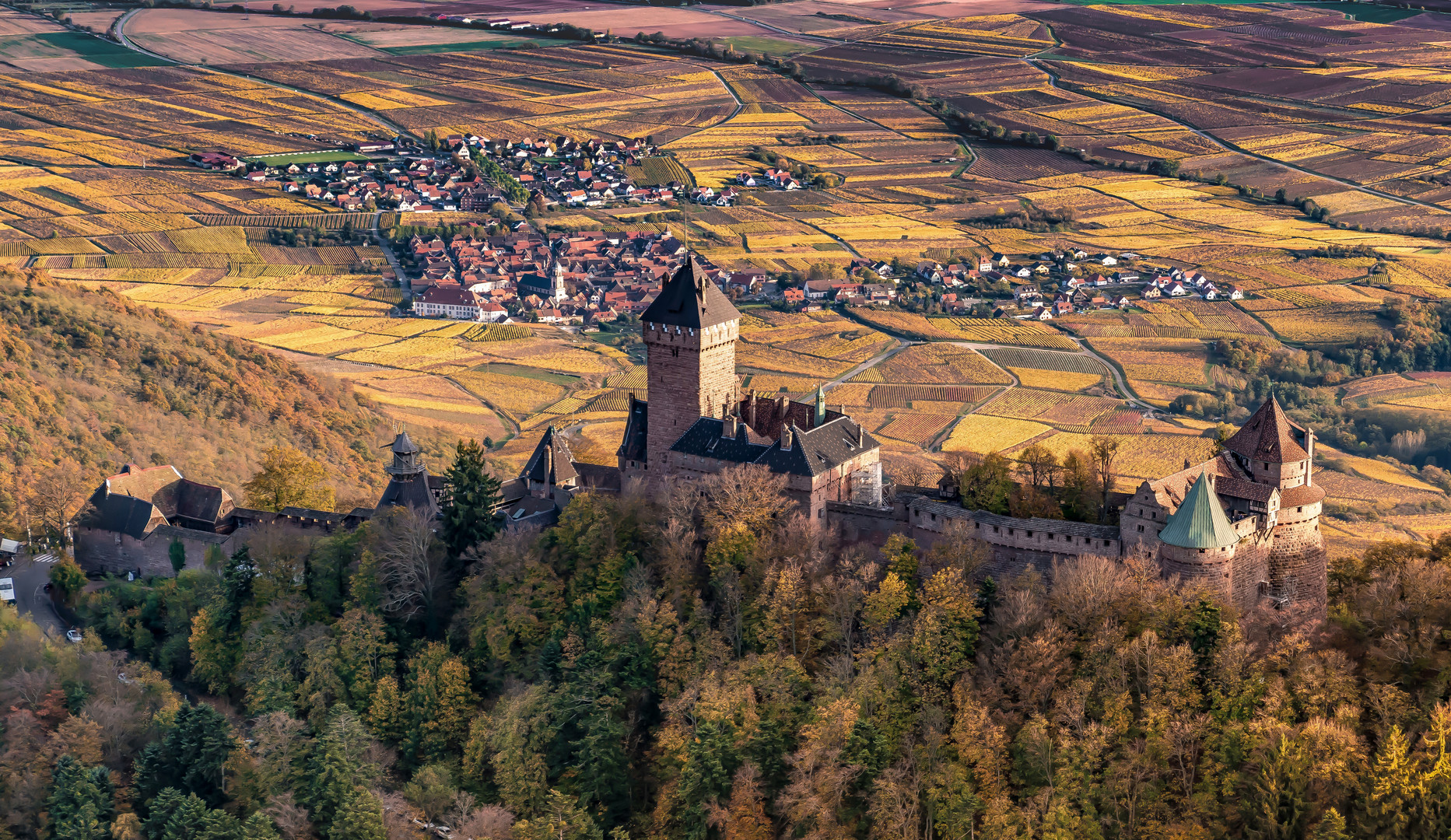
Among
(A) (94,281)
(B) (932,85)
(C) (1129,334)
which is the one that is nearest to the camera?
(C) (1129,334)

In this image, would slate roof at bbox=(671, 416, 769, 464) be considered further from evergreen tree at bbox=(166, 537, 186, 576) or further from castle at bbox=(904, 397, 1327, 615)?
evergreen tree at bbox=(166, 537, 186, 576)

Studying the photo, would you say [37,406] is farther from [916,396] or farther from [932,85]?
[932,85]

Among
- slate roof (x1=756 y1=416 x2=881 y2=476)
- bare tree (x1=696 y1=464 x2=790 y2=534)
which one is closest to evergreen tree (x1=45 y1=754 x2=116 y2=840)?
bare tree (x1=696 y1=464 x2=790 y2=534)

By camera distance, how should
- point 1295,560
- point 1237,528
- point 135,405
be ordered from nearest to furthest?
point 1237,528, point 1295,560, point 135,405

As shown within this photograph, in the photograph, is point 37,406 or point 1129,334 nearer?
point 37,406

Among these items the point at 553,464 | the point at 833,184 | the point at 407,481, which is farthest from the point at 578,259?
the point at 553,464

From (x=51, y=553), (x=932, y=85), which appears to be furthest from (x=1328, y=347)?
(x=51, y=553)

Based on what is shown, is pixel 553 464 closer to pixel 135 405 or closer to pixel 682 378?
pixel 682 378
